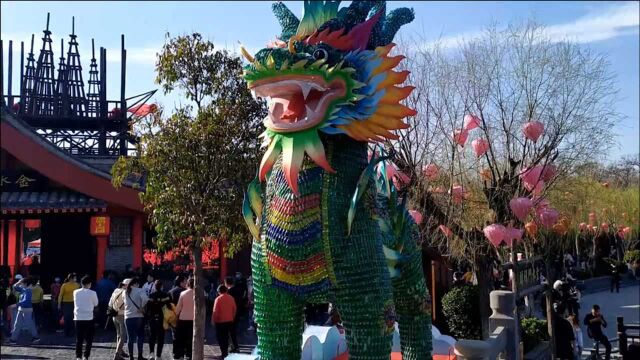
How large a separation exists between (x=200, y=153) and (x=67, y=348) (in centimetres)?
417

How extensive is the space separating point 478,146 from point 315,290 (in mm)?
4925

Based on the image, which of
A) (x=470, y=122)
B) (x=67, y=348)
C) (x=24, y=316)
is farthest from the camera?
(x=24, y=316)

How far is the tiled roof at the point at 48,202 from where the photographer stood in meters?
11.4

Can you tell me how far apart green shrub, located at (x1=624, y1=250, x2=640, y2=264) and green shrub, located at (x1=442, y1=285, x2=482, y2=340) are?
1638 cm

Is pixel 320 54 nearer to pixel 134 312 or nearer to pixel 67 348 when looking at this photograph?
pixel 134 312

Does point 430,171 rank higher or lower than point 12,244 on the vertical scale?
higher

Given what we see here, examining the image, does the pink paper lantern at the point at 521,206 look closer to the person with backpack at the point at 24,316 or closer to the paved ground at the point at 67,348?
the paved ground at the point at 67,348

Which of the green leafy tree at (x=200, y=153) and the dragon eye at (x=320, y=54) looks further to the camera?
the green leafy tree at (x=200, y=153)

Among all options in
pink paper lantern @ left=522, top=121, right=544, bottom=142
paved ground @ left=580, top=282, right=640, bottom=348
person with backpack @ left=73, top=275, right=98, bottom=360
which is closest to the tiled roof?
person with backpack @ left=73, top=275, right=98, bottom=360

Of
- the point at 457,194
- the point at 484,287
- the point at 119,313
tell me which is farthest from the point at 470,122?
the point at 119,313

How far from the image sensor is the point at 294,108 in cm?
314

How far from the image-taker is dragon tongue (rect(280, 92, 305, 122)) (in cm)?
312

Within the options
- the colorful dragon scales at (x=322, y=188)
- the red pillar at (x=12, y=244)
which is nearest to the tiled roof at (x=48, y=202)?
the red pillar at (x=12, y=244)

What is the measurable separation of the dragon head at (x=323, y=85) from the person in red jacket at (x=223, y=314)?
4.64 metres
